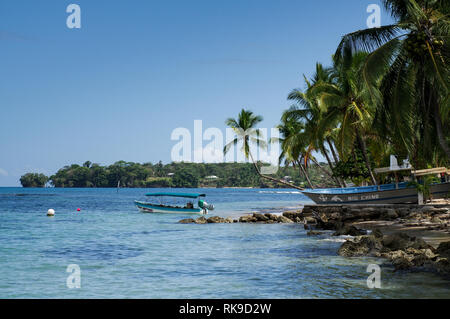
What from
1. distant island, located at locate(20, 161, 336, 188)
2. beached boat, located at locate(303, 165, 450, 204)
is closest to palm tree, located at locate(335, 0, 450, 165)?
beached boat, located at locate(303, 165, 450, 204)

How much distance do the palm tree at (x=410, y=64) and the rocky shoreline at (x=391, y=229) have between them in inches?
138

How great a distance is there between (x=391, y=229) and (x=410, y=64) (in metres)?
7.44

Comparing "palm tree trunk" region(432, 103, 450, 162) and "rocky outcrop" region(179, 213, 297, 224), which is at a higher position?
"palm tree trunk" region(432, 103, 450, 162)

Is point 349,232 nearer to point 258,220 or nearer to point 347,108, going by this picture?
point 258,220

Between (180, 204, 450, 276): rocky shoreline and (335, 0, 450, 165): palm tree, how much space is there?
3514mm

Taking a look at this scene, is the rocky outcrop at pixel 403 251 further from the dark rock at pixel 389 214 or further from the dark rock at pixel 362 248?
the dark rock at pixel 389 214

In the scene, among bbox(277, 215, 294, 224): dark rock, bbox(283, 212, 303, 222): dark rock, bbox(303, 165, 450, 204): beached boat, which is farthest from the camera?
bbox(283, 212, 303, 222): dark rock

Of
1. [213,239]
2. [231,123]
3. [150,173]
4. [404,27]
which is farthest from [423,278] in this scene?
[150,173]

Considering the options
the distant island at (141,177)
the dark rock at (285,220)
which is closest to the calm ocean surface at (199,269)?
the dark rock at (285,220)

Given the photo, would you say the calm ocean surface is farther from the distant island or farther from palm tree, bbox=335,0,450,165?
the distant island

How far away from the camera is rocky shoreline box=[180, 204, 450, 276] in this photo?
12.1 metres

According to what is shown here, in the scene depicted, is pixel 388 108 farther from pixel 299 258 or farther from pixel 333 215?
pixel 333 215

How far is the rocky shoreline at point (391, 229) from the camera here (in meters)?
12.1
